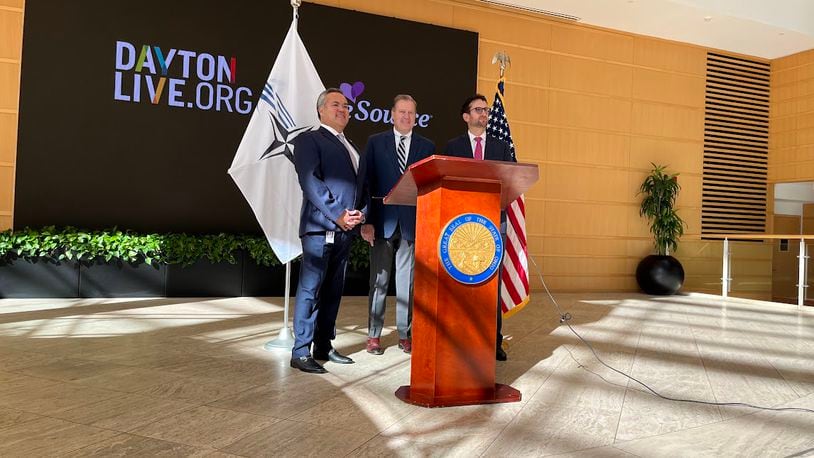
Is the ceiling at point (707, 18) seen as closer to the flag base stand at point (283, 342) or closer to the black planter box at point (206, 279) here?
the black planter box at point (206, 279)

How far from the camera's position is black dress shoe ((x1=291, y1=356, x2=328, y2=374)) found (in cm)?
306

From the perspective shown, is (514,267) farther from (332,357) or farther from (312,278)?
(312,278)

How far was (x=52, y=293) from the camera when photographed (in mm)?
5820

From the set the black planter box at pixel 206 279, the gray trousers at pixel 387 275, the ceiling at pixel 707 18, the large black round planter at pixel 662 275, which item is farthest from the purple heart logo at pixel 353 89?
the large black round planter at pixel 662 275

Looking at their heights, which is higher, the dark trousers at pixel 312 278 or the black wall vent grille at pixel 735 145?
the black wall vent grille at pixel 735 145

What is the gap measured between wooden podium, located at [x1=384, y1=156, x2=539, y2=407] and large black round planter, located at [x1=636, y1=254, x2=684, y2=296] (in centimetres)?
683

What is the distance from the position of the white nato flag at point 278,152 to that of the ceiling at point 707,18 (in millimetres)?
5170

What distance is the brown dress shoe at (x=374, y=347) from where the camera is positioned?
364cm

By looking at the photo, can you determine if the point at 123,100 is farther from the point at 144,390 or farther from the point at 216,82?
Answer: the point at 144,390

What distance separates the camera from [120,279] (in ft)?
19.9

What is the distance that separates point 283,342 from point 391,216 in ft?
3.65

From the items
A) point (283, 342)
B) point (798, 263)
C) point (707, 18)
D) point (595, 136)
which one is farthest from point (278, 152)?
point (798, 263)

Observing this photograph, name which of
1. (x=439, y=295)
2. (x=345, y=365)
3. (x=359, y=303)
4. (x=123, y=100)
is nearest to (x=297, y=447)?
(x=439, y=295)

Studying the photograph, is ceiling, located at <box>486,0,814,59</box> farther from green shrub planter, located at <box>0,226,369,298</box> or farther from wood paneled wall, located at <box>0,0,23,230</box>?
wood paneled wall, located at <box>0,0,23,230</box>
